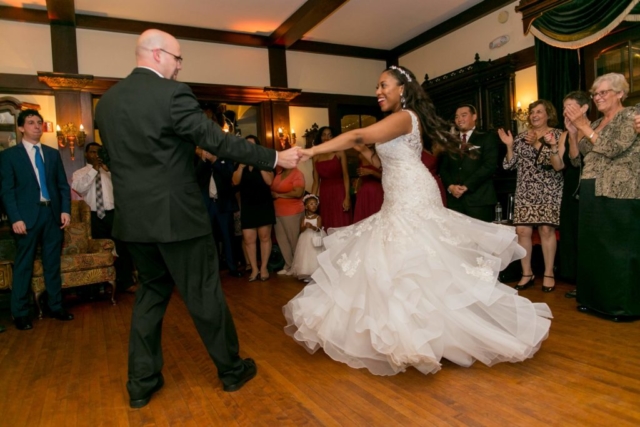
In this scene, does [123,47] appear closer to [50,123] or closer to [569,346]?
[50,123]

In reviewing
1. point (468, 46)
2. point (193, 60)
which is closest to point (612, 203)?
point (468, 46)

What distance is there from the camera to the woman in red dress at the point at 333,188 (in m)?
5.16

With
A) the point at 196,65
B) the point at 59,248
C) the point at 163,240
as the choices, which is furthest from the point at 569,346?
the point at 196,65

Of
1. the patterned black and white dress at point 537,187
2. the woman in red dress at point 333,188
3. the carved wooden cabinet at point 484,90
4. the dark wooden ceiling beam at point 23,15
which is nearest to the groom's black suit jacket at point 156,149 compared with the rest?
the patterned black and white dress at point 537,187

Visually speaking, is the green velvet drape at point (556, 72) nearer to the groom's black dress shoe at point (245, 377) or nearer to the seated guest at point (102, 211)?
the groom's black dress shoe at point (245, 377)

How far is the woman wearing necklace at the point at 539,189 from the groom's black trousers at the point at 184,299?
3.00 m

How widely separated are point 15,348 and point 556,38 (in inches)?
250

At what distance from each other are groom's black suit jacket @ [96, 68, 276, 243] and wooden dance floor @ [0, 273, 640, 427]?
2.82 feet

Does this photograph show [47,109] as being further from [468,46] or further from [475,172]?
[468,46]

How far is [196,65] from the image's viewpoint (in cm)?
697

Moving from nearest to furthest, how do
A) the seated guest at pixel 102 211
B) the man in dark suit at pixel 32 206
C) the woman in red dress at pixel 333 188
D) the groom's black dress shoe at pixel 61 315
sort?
1. the man in dark suit at pixel 32 206
2. the groom's black dress shoe at pixel 61 315
3. the seated guest at pixel 102 211
4. the woman in red dress at pixel 333 188

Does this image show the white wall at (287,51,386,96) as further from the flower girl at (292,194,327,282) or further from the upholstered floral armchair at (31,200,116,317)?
the upholstered floral armchair at (31,200,116,317)

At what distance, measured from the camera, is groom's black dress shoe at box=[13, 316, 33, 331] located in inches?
149

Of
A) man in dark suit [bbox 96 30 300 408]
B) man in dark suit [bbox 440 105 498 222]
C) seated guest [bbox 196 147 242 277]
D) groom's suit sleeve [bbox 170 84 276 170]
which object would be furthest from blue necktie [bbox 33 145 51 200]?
man in dark suit [bbox 440 105 498 222]
